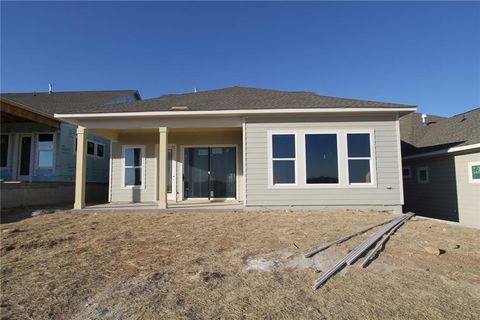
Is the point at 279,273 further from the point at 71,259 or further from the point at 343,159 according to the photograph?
the point at 343,159

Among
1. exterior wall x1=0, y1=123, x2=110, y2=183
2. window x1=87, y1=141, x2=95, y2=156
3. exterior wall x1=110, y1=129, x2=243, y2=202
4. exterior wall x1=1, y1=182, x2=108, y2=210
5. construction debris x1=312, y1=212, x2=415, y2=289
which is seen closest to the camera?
construction debris x1=312, y1=212, x2=415, y2=289

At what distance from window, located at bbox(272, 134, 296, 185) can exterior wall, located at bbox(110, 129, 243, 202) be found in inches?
94.7

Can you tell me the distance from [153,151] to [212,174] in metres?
2.37

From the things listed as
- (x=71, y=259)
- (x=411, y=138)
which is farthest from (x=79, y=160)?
(x=411, y=138)

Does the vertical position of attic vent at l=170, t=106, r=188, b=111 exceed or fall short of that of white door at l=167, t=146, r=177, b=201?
it exceeds it

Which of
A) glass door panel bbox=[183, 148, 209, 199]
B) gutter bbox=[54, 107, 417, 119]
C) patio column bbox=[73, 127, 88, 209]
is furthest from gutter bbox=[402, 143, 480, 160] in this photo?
patio column bbox=[73, 127, 88, 209]

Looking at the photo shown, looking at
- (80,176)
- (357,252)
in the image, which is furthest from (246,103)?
(357,252)

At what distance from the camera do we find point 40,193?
38.1 ft

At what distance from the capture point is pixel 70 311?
3.05 metres

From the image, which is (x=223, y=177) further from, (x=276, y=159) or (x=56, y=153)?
(x=56, y=153)

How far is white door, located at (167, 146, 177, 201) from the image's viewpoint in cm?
1154

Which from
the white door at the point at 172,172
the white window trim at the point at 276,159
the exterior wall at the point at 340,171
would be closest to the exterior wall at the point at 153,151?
the white door at the point at 172,172

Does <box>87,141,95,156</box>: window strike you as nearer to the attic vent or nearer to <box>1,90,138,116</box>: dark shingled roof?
<box>1,90,138,116</box>: dark shingled roof

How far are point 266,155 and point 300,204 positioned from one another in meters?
1.75
